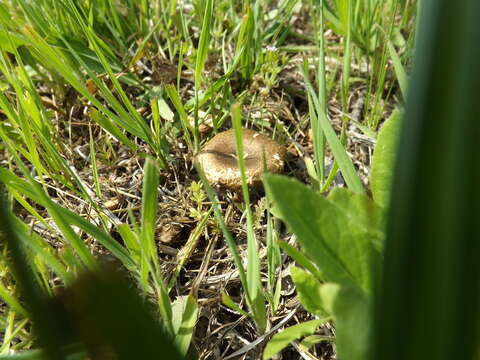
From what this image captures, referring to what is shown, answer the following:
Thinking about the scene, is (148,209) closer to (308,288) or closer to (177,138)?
(308,288)

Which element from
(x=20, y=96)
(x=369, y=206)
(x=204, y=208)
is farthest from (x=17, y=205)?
(x=369, y=206)

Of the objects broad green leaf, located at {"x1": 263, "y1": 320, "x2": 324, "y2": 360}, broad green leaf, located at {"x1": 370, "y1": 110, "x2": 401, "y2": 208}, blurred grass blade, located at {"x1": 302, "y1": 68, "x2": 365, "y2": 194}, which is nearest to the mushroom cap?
blurred grass blade, located at {"x1": 302, "y1": 68, "x2": 365, "y2": 194}

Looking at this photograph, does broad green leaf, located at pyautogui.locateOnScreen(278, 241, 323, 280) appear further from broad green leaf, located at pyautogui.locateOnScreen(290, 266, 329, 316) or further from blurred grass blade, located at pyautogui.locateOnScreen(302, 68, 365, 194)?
blurred grass blade, located at pyautogui.locateOnScreen(302, 68, 365, 194)

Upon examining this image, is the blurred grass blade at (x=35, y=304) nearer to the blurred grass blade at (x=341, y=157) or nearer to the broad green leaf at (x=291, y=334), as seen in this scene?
the broad green leaf at (x=291, y=334)

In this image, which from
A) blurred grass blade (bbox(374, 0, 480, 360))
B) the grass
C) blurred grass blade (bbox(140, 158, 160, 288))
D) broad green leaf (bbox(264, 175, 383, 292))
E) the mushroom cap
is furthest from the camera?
the mushroom cap

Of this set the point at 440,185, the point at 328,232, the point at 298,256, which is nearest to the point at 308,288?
the point at 298,256
